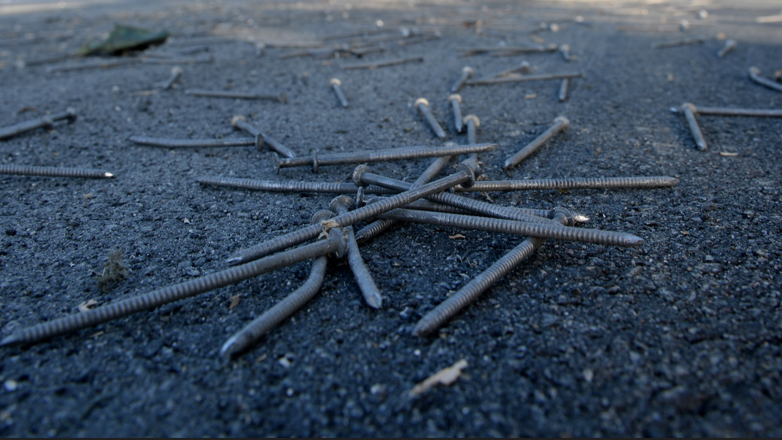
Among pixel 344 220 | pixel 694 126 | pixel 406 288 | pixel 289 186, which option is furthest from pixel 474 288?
pixel 694 126

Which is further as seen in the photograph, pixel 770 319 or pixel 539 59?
pixel 539 59

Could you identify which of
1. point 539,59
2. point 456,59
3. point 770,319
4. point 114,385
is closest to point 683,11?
point 539,59

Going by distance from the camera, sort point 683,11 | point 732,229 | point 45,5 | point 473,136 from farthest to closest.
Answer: point 45,5
point 683,11
point 473,136
point 732,229

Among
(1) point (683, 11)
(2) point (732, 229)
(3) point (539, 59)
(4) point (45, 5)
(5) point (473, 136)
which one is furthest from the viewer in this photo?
(4) point (45, 5)

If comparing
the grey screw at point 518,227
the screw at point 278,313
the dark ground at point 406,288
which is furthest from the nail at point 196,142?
the screw at point 278,313

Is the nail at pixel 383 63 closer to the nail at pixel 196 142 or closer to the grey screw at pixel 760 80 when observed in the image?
the nail at pixel 196 142

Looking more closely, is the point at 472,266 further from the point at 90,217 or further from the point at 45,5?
the point at 45,5
